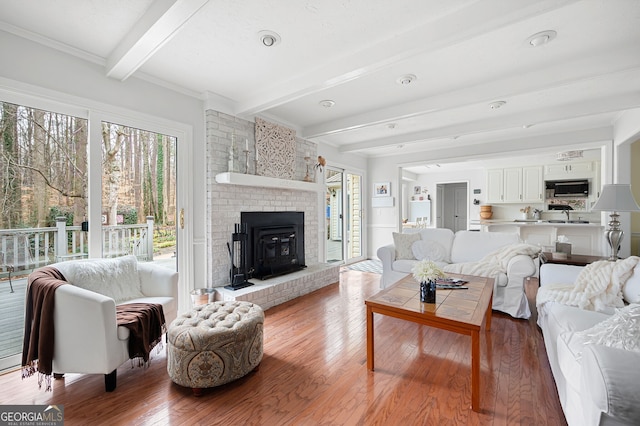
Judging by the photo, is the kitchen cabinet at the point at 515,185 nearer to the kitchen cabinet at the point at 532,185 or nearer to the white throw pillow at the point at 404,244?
the kitchen cabinet at the point at 532,185

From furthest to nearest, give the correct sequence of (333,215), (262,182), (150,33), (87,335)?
(333,215) → (262,182) → (150,33) → (87,335)

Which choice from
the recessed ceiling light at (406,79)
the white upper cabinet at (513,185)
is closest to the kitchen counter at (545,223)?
the white upper cabinet at (513,185)

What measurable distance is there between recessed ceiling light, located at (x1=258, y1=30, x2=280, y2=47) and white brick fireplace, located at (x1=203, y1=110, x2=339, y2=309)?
1.40 m

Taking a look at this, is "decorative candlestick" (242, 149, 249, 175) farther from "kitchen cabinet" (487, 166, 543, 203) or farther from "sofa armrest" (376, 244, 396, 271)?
"kitchen cabinet" (487, 166, 543, 203)

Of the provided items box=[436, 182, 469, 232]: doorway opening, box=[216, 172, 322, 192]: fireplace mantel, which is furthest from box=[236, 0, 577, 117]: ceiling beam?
box=[436, 182, 469, 232]: doorway opening

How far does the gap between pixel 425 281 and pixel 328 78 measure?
195 centimetres

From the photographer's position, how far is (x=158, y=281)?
2.54 metres

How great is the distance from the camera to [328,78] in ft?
8.63

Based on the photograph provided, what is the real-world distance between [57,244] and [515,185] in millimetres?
8659

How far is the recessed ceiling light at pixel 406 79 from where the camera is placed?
112 inches

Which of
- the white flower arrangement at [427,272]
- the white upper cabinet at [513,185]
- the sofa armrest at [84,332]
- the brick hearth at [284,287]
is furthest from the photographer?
the white upper cabinet at [513,185]

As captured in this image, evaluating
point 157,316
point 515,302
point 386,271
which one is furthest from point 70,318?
point 515,302

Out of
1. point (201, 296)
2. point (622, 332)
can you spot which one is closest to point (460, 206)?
point (201, 296)

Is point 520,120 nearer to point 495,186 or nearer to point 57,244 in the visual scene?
point 495,186
